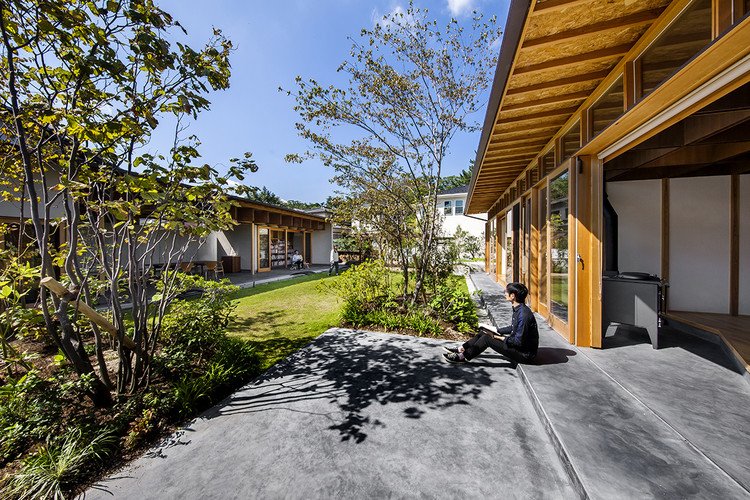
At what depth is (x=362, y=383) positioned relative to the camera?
10.2ft

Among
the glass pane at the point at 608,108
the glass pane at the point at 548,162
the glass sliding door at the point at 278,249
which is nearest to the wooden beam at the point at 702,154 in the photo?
the glass pane at the point at 548,162

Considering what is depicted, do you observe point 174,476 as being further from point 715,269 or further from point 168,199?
point 715,269

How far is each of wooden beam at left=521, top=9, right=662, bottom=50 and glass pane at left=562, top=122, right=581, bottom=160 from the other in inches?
59.9

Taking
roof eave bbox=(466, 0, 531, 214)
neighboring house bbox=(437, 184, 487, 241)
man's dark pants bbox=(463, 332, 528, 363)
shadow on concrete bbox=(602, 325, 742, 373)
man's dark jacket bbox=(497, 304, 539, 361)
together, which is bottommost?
shadow on concrete bbox=(602, 325, 742, 373)

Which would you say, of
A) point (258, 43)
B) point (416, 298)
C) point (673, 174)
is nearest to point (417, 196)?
point (416, 298)

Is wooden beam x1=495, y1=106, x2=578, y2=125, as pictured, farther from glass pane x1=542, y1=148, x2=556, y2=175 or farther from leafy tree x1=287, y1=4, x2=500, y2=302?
Answer: leafy tree x1=287, y1=4, x2=500, y2=302

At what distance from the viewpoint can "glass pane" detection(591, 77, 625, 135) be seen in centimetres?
279

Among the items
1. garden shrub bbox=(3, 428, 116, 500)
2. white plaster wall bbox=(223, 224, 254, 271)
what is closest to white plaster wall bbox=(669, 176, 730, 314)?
garden shrub bbox=(3, 428, 116, 500)

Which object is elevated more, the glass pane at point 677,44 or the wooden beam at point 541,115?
the wooden beam at point 541,115

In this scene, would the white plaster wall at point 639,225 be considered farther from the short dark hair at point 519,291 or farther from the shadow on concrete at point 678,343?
the short dark hair at point 519,291

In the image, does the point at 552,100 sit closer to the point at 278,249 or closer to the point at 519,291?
the point at 519,291

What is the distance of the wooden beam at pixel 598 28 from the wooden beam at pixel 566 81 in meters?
0.67

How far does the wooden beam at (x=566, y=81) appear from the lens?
2.96 meters

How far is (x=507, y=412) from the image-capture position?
255cm
